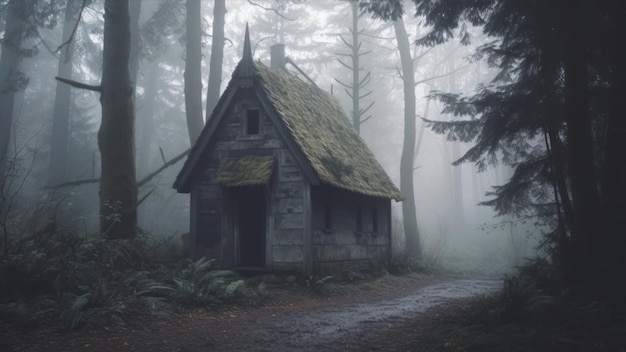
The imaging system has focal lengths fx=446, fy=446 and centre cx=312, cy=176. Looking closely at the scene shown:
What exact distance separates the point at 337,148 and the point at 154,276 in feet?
27.4

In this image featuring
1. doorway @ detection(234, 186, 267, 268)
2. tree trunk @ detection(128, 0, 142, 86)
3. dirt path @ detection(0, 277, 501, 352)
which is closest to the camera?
dirt path @ detection(0, 277, 501, 352)

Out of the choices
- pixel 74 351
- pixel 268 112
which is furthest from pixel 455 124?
pixel 74 351

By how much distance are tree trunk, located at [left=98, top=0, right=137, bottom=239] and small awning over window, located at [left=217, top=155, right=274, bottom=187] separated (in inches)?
104

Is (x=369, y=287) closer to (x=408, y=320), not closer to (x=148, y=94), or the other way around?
(x=408, y=320)

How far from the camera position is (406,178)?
23734 mm

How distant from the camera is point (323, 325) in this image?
780 centimetres

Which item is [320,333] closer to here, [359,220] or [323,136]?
[323,136]

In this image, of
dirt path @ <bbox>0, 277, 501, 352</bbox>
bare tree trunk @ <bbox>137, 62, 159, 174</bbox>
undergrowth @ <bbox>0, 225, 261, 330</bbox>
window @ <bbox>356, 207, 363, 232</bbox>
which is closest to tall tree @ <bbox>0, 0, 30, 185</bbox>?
undergrowth @ <bbox>0, 225, 261, 330</bbox>

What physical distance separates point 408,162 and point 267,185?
12.6 meters

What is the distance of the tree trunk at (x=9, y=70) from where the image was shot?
667 inches

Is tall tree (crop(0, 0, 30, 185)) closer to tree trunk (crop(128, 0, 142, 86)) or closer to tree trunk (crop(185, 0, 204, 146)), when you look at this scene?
tree trunk (crop(128, 0, 142, 86))

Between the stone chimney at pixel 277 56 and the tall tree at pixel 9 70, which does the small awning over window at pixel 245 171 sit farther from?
the tall tree at pixel 9 70

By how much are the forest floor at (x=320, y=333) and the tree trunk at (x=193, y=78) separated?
10083 mm

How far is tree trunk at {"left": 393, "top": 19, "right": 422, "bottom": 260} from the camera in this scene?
22734 millimetres
